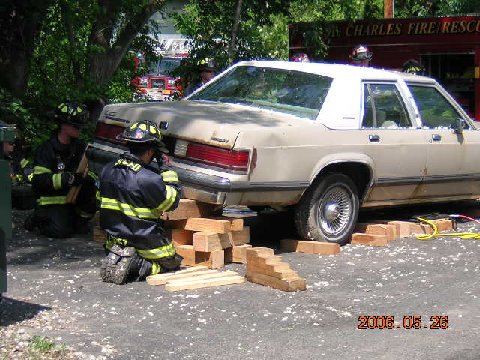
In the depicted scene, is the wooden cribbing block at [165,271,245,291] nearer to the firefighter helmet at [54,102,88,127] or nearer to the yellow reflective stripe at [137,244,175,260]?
the yellow reflective stripe at [137,244,175,260]

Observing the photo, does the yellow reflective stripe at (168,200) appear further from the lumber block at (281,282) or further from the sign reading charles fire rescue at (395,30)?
the sign reading charles fire rescue at (395,30)

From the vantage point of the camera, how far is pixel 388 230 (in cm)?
898

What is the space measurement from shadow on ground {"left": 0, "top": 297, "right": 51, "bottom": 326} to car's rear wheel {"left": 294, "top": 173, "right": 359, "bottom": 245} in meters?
2.84

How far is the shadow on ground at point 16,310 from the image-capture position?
5.98 metres

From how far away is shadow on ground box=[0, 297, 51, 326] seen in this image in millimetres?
5982

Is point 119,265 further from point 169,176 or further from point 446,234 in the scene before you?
point 446,234

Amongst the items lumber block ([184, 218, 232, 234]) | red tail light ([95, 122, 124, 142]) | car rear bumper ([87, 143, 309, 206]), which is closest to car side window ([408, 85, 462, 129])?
car rear bumper ([87, 143, 309, 206])

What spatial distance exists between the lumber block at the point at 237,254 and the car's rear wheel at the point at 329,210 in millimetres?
740

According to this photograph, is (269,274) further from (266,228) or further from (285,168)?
(266,228)

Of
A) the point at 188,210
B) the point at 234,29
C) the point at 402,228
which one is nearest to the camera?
the point at 188,210

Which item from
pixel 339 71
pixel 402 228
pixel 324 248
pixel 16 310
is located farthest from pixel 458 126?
pixel 16 310

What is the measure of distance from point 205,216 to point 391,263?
5.66 ft

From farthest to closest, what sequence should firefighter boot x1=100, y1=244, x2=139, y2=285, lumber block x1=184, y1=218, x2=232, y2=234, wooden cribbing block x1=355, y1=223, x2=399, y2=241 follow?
wooden cribbing block x1=355, y1=223, x2=399, y2=241, lumber block x1=184, y1=218, x2=232, y2=234, firefighter boot x1=100, y1=244, x2=139, y2=285

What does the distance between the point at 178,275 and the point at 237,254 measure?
790 mm
